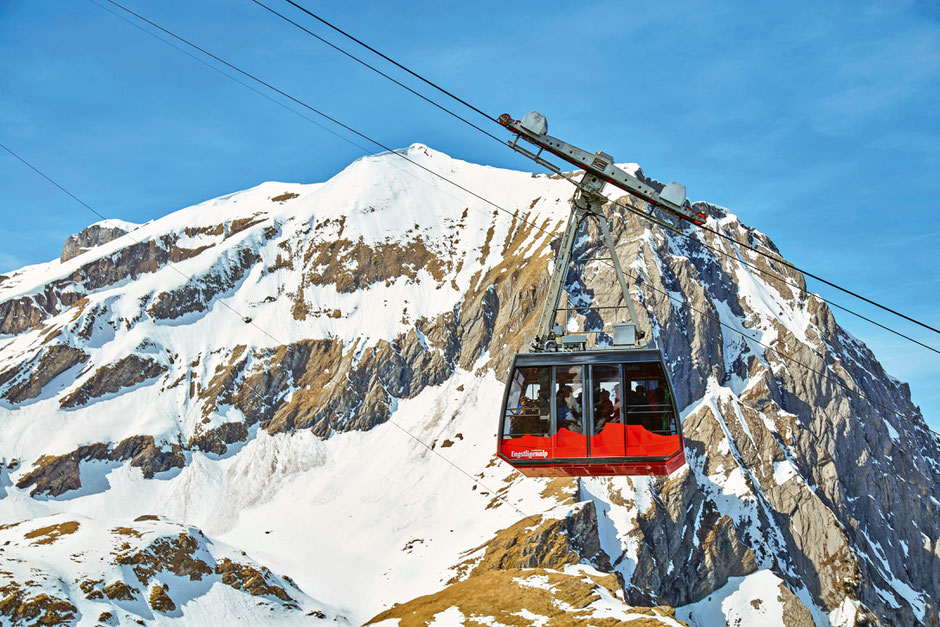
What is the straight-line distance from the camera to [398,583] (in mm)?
141750

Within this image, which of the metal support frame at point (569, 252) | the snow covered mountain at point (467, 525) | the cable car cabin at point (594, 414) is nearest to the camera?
the cable car cabin at point (594, 414)

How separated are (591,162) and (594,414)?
9309 mm

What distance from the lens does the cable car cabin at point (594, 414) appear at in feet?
98.0

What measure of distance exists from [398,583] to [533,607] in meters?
52.8

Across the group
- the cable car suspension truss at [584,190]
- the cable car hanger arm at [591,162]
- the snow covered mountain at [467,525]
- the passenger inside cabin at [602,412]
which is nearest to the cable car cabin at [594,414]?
the passenger inside cabin at [602,412]

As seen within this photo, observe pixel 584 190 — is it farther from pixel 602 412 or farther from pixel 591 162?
pixel 602 412

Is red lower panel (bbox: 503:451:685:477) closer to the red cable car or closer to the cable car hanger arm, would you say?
the red cable car

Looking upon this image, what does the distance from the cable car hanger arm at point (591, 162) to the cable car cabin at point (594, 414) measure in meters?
5.71

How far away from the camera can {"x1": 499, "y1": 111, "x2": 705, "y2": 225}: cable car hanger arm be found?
31.4 metres

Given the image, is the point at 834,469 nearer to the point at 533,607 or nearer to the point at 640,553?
the point at 640,553

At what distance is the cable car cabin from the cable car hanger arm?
5706mm

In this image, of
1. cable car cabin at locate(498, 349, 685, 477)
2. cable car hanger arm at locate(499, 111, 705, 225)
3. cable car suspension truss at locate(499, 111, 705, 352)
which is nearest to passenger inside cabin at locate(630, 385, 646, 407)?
cable car cabin at locate(498, 349, 685, 477)

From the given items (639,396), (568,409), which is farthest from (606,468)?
(639,396)

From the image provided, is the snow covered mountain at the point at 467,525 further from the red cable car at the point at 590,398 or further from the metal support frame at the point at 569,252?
the metal support frame at the point at 569,252
